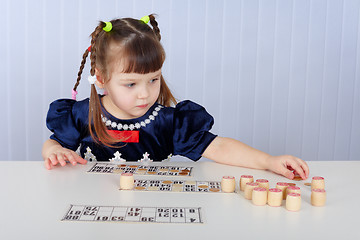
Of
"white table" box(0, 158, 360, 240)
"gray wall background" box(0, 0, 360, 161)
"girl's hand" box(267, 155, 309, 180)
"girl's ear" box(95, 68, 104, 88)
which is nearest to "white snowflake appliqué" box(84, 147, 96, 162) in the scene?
"girl's ear" box(95, 68, 104, 88)

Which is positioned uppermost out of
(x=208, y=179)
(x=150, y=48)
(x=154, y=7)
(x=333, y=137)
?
(x=154, y=7)

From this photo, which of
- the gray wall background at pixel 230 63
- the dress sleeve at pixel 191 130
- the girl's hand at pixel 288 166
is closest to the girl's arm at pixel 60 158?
the dress sleeve at pixel 191 130

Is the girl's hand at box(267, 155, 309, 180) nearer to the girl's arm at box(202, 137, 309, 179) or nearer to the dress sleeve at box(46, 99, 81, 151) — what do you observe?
the girl's arm at box(202, 137, 309, 179)

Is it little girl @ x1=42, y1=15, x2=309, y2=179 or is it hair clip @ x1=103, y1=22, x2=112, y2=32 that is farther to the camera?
hair clip @ x1=103, y1=22, x2=112, y2=32

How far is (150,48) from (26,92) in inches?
70.1

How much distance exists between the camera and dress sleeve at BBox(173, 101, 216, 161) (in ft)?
5.24

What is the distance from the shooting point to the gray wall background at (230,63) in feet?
9.86

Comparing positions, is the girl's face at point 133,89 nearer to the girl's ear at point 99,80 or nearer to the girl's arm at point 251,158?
the girl's ear at point 99,80

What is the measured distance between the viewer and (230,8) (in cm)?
309

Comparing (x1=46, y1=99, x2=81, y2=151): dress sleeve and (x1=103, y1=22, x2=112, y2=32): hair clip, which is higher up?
(x1=103, y1=22, x2=112, y2=32): hair clip

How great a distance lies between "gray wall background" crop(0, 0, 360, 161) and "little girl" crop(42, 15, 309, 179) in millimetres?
1332

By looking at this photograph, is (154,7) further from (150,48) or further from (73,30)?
(150,48)

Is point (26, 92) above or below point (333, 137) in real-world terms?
above

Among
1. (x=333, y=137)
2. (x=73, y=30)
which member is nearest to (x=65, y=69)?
(x=73, y=30)
